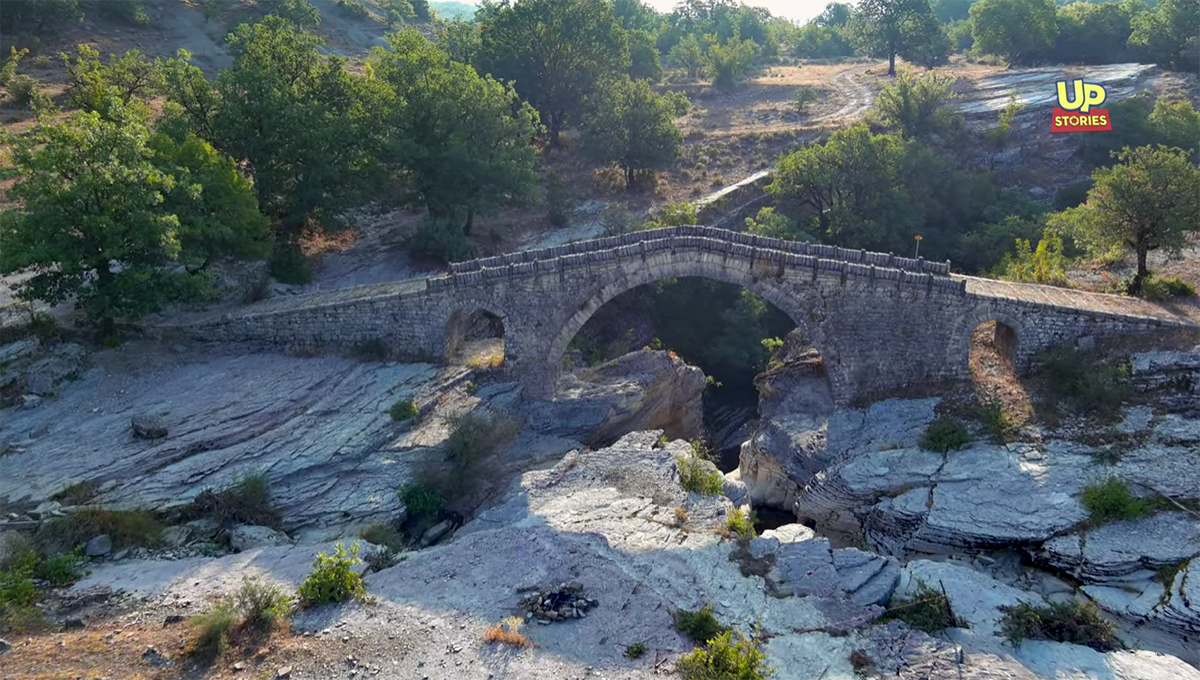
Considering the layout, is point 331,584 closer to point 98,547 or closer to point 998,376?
point 98,547

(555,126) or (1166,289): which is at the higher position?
(555,126)

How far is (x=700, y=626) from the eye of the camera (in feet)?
56.2

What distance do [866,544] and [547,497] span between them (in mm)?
9676

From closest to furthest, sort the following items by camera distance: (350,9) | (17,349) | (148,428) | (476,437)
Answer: (148,428) < (476,437) < (17,349) < (350,9)

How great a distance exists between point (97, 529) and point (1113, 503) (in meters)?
26.4

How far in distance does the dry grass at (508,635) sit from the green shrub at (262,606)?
453 centimetres

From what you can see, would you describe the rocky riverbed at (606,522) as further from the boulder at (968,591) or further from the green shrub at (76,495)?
the green shrub at (76,495)

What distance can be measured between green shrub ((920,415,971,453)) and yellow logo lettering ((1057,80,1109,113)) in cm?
3808

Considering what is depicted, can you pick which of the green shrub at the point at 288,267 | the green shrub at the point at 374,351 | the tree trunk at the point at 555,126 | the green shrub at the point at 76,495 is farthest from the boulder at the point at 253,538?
the tree trunk at the point at 555,126

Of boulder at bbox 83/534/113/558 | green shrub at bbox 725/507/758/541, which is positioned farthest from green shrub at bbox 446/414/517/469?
boulder at bbox 83/534/113/558

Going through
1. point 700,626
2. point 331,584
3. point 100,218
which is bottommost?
point 700,626

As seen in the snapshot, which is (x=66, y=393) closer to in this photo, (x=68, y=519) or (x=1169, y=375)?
(x=68, y=519)

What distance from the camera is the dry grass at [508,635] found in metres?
16.5

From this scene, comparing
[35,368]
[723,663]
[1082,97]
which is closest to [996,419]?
[723,663]
